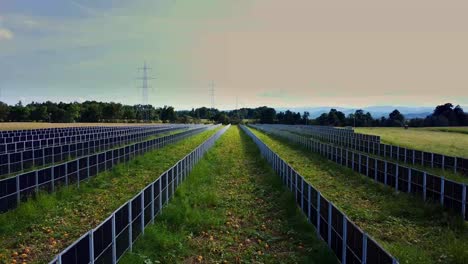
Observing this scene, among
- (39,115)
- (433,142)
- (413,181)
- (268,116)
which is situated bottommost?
(433,142)

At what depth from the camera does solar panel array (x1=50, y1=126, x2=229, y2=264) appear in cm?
551

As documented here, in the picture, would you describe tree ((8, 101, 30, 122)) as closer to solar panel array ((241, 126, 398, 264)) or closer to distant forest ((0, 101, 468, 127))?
distant forest ((0, 101, 468, 127))

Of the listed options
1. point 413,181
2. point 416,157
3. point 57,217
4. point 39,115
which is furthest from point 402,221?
point 39,115

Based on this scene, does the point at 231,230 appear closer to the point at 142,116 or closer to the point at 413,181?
the point at 413,181

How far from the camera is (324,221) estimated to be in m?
8.50

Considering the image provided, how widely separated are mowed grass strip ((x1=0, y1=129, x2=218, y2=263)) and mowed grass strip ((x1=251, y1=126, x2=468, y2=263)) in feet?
22.6

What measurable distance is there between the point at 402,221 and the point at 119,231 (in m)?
7.30

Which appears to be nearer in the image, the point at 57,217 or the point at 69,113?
the point at 57,217

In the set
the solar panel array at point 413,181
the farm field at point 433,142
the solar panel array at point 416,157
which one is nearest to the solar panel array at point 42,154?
the solar panel array at point 413,181

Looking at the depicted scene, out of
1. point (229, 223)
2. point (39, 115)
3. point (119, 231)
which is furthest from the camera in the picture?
point (39, 115)

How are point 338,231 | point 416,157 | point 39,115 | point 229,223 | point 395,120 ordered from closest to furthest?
1. point 338,231
2. point 229,223
3. point 416,157
4. point 395,120
5. point 39,115

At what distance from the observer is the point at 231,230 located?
9656mm

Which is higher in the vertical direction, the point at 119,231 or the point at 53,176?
the point at 53,176

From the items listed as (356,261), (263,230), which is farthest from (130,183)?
(356,261)
